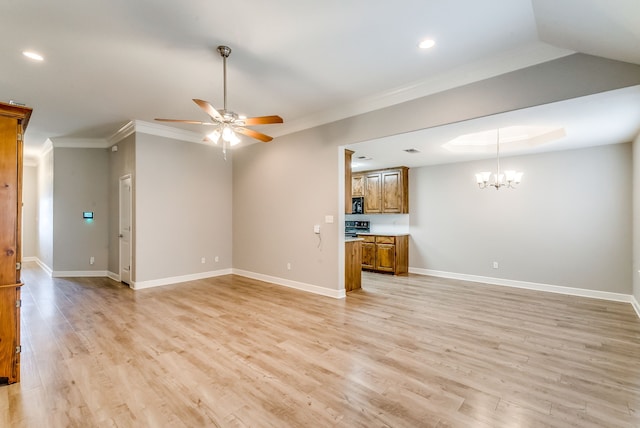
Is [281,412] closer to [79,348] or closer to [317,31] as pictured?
[79,348]

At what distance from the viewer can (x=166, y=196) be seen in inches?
227

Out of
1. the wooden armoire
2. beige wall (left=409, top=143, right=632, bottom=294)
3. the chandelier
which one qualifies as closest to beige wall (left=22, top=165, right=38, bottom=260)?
the wooden armoire

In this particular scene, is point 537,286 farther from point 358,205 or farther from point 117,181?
point 117,181

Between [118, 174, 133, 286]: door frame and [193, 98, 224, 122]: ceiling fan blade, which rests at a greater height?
[193, 98, 224, 122]: ceiling fan blade

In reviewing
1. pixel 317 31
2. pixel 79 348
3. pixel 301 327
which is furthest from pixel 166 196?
pixel 317 31

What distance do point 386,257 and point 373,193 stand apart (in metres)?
1.60

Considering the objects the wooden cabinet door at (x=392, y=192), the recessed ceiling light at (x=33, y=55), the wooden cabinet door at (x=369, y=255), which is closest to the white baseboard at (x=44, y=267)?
the recessed ceiling light at (x=33, y=55)

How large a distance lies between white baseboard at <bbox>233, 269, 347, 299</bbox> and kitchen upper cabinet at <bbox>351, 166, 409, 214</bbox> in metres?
2.87

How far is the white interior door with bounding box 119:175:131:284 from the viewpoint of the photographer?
5.69 meters

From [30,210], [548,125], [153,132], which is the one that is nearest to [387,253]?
[548,125]

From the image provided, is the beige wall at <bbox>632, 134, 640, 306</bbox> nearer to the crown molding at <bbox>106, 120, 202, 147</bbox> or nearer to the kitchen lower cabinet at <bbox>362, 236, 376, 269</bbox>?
the kitchen lower cabinet at <bbox>362, 236, 376, 269</bbox>

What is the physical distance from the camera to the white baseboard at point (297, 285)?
4.86 metres

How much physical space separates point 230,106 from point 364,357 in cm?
386

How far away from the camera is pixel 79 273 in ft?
21.6
